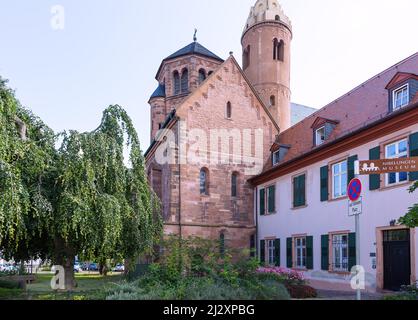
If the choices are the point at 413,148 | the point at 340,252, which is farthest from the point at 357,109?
the point at 340,252

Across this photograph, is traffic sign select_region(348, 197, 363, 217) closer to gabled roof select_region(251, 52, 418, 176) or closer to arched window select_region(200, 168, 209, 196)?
gabled roof select_region(251, 52, 418, 176)

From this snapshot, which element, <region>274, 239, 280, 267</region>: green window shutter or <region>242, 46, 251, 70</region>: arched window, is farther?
<region>242, 46, 251, 70</region>: arched window

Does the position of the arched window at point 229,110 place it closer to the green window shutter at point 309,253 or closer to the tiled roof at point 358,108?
the tiled roof at point 358,108

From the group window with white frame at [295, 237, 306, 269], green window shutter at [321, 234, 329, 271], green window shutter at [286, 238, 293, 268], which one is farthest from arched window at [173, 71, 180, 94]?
green window shutter at [321, 234, 329, 271]

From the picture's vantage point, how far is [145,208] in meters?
13.5

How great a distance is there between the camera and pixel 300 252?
19.9 meters

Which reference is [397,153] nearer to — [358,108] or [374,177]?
[374,177]

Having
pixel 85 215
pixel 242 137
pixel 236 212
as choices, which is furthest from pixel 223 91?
pixel 85 215

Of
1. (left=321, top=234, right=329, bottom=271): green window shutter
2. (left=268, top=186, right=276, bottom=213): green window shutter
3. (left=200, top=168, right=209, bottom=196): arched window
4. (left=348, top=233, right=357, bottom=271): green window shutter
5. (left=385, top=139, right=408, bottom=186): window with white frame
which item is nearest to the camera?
(left=385, top=139, right=408, bottom=186): window with white frame

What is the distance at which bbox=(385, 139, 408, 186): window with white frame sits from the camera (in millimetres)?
13934

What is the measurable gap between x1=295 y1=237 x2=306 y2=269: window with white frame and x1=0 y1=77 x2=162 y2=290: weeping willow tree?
868 cm

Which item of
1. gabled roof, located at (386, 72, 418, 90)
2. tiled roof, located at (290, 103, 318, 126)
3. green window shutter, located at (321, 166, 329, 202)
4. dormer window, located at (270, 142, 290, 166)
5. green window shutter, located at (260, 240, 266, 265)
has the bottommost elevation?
green window shutter, located at (260, 240, 266, 265)

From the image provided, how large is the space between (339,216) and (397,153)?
12.3 feet

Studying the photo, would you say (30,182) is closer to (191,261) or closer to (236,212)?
(191,261)
